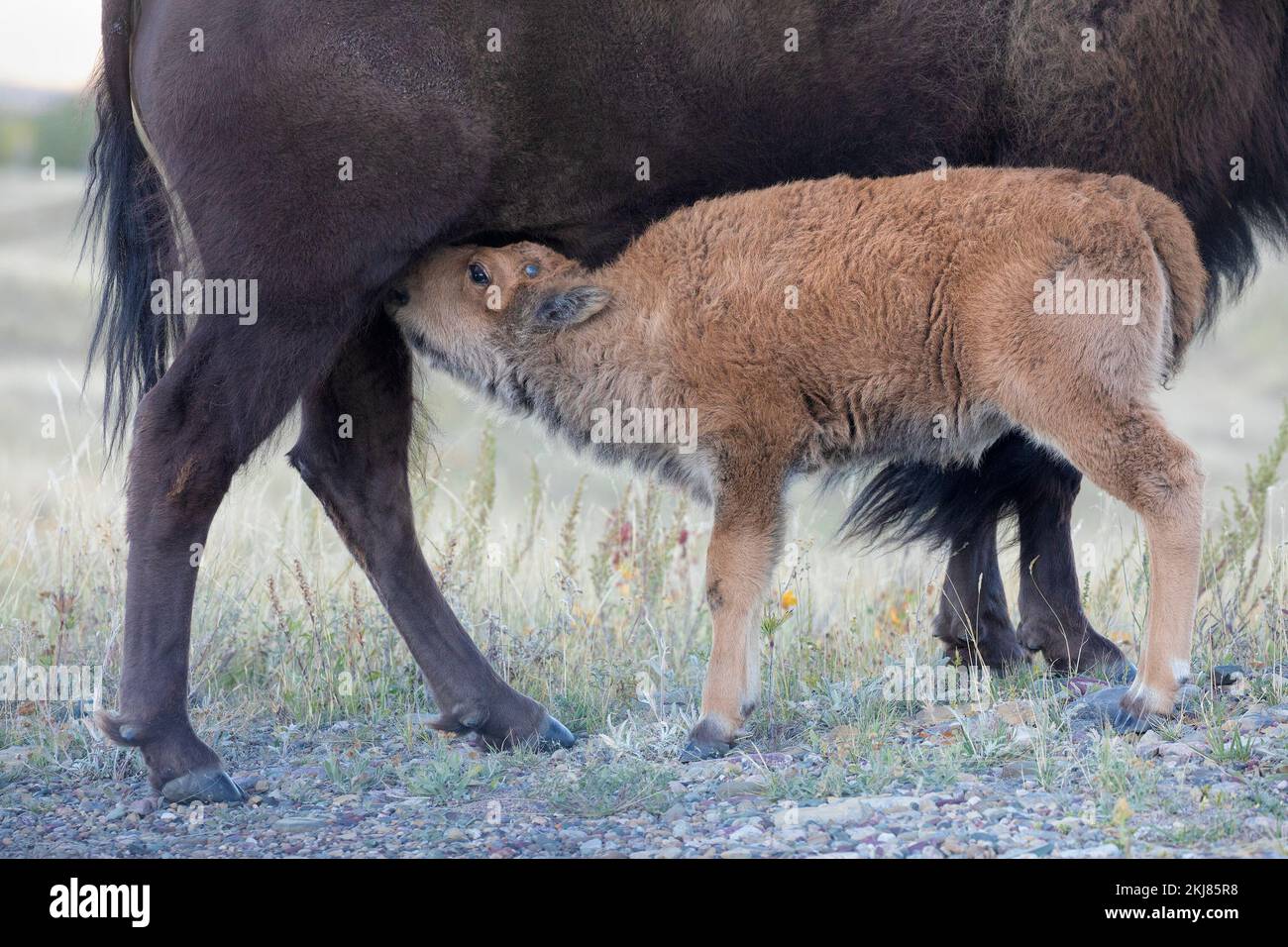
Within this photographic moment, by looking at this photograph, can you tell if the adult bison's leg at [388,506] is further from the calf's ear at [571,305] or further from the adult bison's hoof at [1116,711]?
the adult bison's hoof at [1116,711]

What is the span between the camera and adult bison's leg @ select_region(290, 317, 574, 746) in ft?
16.5

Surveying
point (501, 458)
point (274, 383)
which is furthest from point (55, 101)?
point (274, 383)

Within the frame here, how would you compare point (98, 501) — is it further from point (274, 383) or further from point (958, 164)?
point (958, 164)

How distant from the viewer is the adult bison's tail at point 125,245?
15.9 ft

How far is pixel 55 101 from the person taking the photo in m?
38.2

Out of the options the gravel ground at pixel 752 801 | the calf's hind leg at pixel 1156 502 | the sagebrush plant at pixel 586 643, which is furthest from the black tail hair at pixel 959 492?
the calf's hind leg at pixel 1156 502

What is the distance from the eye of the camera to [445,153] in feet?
14.4

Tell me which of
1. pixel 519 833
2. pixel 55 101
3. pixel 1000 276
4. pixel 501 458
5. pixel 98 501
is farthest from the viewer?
pixel 55 101

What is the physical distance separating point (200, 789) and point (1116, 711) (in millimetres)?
2657

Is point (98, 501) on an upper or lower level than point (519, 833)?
upper

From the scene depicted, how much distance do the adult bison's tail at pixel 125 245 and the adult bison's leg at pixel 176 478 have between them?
22.7 inches

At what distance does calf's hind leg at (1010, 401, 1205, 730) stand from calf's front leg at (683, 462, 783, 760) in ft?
2.95

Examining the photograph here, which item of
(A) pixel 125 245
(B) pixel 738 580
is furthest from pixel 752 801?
(A) pixel 125 245

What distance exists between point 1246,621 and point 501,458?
41.4ft
